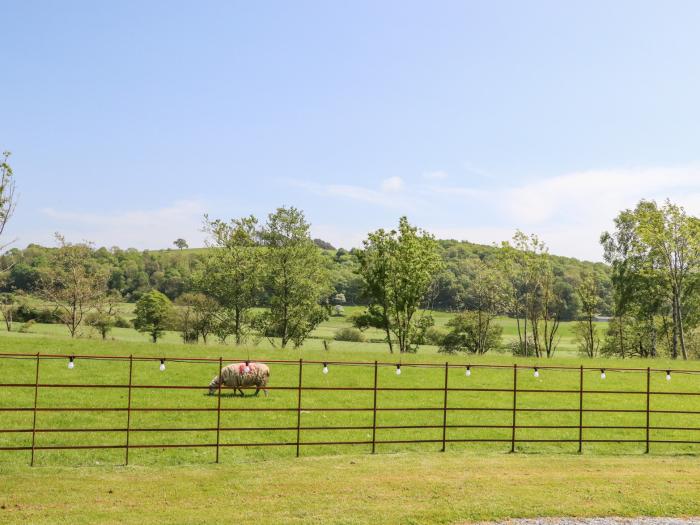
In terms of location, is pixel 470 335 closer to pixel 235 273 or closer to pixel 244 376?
pixel 235 273

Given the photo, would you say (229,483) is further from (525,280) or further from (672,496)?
(525,280)

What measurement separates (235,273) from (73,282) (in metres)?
15.4

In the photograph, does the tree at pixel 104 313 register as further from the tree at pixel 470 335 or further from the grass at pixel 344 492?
the grass at pixel 344 492

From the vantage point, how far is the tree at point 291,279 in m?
59.3

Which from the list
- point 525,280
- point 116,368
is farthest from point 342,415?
point 525,280

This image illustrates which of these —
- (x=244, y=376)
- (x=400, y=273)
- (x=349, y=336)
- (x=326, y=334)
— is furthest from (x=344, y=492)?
(x=326, y=334)

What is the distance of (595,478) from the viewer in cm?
1452

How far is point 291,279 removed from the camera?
59250mm

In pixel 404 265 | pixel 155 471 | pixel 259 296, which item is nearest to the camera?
pixel 155 471

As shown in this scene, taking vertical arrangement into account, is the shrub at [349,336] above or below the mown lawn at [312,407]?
below

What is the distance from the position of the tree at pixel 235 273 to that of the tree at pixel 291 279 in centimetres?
109

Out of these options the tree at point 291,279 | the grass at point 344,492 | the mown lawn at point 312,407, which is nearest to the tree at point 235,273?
the tree at point 291,279

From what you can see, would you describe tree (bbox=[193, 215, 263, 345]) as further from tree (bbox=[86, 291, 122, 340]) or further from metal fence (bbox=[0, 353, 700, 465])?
metal fence (bbox=[0, 353, 700, 465])

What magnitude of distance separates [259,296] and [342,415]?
4205cm
